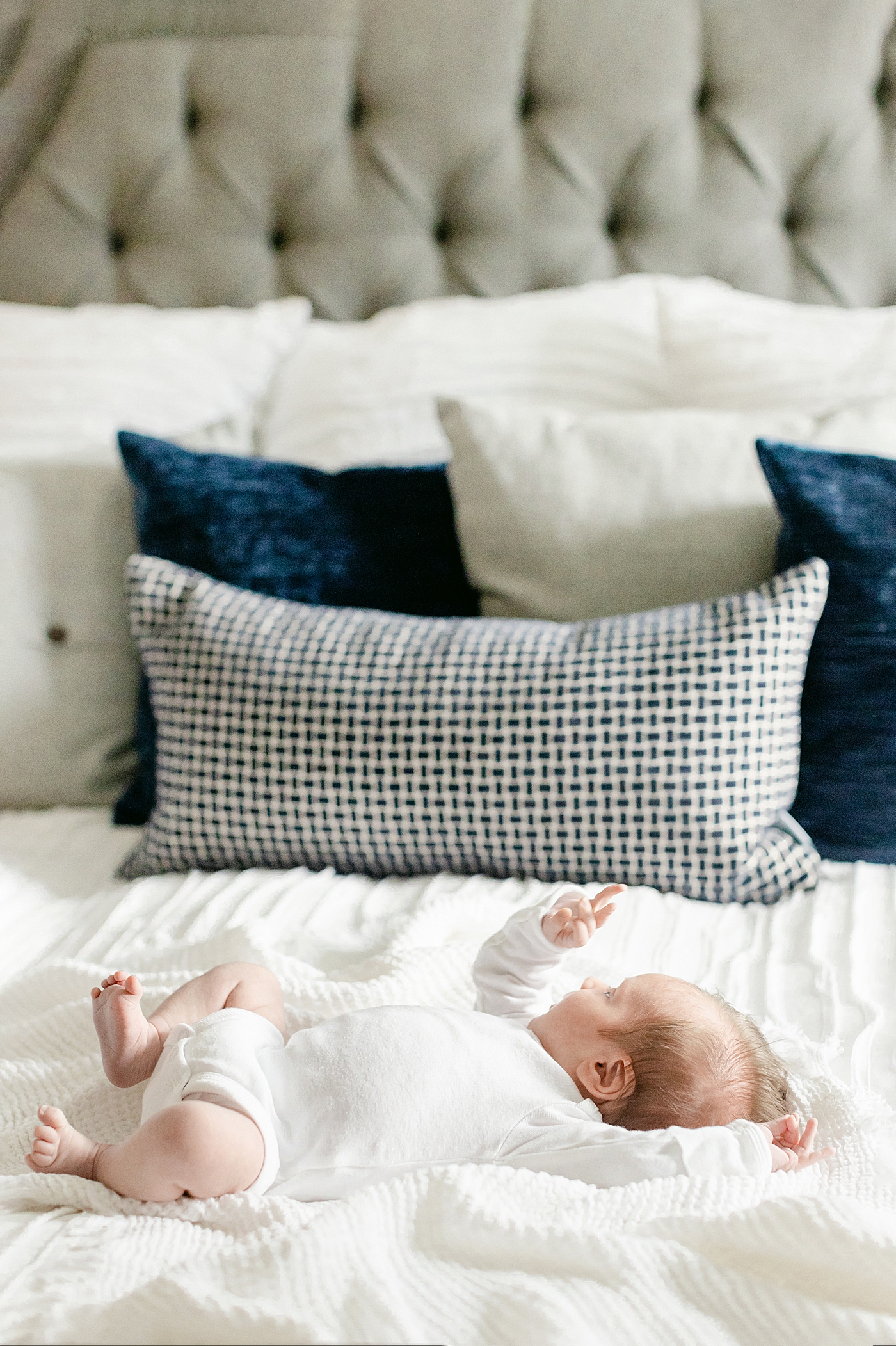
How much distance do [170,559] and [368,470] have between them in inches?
10.3

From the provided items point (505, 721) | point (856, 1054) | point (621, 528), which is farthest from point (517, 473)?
point (856, 1054)

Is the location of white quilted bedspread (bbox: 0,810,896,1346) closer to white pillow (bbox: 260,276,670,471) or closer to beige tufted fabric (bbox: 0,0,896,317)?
white pillow (bbox: 260,276,670,471)

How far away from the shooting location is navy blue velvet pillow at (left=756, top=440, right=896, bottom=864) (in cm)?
114

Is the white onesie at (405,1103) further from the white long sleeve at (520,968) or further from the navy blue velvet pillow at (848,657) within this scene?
the navy blue velvet pillow at (848,657)

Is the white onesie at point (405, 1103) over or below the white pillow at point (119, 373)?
below

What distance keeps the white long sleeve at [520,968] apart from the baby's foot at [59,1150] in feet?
1.05

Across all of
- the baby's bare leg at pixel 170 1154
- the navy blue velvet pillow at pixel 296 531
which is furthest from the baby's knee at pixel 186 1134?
the navy blue velvet pillow at pixel 296 531

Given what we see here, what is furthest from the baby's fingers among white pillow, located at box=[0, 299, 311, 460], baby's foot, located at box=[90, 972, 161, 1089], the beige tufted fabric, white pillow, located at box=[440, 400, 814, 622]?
the beige tufted fabric

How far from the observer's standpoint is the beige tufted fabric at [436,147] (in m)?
1.57

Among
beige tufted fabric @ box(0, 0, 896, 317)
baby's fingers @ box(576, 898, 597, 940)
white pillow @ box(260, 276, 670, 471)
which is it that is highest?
beige tufted fabric @ box(0, 0, 896, 317)

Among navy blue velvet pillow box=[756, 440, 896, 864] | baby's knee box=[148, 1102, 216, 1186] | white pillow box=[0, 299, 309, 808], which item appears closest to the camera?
baby's knee box=[148, 1102, 216, 1186]

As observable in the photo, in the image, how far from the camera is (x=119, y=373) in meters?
1.49

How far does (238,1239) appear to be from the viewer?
659 millimetres

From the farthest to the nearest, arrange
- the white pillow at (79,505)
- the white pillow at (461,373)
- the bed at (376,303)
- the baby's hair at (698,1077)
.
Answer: the white pillow at (461,373)
the white pillow at (79,505)
the bed at (376,303)
the baby's hair at (698,1077)
